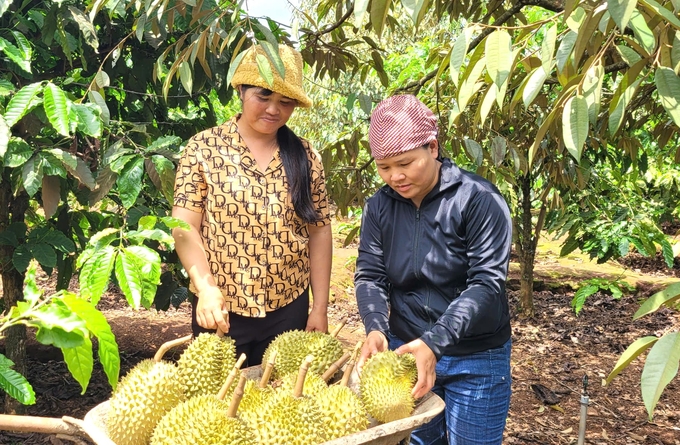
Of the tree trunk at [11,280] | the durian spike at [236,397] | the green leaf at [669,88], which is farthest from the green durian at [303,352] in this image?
the tree trunk at [11,280]

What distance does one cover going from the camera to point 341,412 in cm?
136

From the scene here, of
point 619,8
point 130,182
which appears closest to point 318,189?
point 130,182

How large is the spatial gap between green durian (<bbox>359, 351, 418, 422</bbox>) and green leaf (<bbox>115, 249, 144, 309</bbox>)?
0.58 meters

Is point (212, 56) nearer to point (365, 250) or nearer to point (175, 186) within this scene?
point (175, 186)

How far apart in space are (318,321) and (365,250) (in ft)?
1.17

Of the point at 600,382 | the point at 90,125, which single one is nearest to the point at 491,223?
the point at 90,125

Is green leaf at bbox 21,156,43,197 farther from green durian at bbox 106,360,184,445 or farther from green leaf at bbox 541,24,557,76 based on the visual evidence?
green leaf at bbox 541,24,557,76

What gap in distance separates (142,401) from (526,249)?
4.10 metres

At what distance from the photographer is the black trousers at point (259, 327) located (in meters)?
2.06

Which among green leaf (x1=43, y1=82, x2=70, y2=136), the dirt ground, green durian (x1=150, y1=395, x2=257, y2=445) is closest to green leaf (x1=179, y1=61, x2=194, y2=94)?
green leaf (x1=43, y1=82, x2=70, y2=136)

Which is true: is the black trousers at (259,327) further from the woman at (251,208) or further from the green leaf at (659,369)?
the green leaf at (659,369)

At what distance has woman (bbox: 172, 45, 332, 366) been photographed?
1.97 m

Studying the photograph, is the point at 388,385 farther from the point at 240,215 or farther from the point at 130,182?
the point at 130,182

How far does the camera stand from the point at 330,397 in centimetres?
140
